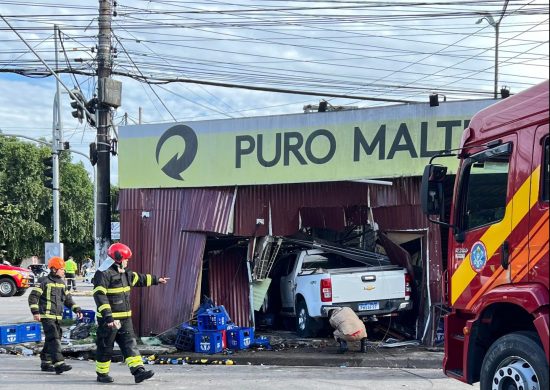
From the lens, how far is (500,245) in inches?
212

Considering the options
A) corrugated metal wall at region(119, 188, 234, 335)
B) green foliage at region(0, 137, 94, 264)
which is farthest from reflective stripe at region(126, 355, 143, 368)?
green foliage at region(0, 137, 94, 264)

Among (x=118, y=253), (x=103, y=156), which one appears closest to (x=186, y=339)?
(x=118, y=253)

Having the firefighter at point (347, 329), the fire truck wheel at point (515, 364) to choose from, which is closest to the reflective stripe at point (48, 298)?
the firefighter at point (347, 329)

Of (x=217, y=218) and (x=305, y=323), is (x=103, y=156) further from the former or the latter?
(x=305, y=323)

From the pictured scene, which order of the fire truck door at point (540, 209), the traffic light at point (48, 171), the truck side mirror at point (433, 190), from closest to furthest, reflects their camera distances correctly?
1. the fire truck door at point (540, 209)
2. the truck side mirror at point (433, 190)
3. the traffic light at point (48, 171)

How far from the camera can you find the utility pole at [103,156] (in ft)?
41.5

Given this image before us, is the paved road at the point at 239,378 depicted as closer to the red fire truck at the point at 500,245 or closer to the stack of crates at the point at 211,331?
the stack of crates at the point at 211,331

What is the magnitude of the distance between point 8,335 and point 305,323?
17.3ft

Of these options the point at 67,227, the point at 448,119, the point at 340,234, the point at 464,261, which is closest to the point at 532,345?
the point at 464,261

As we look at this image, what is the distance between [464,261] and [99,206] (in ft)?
28.1

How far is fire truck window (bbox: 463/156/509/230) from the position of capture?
546 cm

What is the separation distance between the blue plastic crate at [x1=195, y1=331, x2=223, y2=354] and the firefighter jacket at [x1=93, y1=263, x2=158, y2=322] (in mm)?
2430

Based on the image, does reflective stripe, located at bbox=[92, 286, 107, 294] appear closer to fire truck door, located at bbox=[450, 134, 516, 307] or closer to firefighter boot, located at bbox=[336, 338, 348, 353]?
firefighter boot, located at bbox=[336, 338, 348, 353]

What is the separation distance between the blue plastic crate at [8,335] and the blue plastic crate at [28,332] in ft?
0.22
